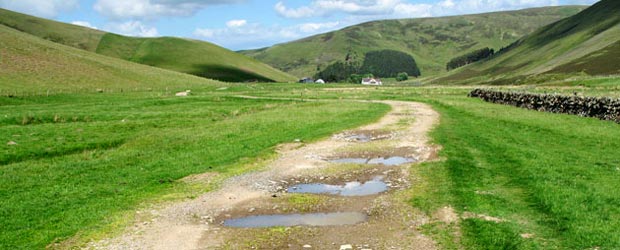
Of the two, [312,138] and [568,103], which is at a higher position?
[568,103]

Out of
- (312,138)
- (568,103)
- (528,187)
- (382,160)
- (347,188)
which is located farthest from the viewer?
(568,103)

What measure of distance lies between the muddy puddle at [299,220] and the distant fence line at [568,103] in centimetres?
2772

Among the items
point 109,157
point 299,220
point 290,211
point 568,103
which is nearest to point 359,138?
point 109,157

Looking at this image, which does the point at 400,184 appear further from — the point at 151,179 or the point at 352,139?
the point at 352,139

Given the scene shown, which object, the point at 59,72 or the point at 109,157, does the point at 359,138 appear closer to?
the point at 109,157

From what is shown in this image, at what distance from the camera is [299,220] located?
48.1 feet

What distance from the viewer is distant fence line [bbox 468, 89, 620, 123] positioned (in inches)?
1394

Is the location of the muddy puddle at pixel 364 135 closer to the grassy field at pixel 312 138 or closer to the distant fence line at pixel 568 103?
the grassy field at pixel 312 138

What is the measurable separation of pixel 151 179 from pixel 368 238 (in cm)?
1133

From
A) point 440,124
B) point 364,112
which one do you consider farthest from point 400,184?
point 364,112

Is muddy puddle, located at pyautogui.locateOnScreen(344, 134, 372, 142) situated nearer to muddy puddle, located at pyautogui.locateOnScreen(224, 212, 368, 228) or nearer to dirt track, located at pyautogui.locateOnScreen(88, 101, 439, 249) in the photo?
dirt track, located at pyautogui.locateOnScreen(88, 101, 439, 249)

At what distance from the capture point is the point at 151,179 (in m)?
20.7

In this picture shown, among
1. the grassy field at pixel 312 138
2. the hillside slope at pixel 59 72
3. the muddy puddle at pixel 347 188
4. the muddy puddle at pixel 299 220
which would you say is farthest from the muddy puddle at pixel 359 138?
the hillside slope at pixel 59 72

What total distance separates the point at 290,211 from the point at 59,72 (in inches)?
3963
